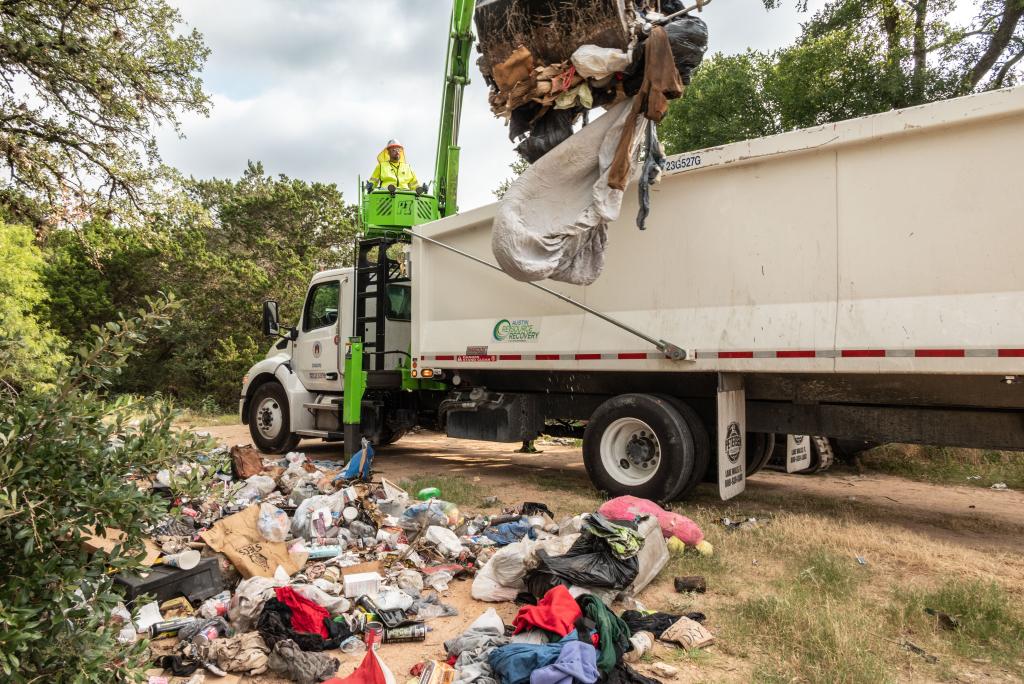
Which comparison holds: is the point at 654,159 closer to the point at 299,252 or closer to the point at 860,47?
the point at 860,47

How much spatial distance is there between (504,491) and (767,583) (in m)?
2.96

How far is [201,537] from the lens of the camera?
381cm

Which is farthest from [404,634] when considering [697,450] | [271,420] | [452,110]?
[452,110]

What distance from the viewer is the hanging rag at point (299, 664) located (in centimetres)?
262

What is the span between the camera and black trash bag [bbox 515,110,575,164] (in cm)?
461

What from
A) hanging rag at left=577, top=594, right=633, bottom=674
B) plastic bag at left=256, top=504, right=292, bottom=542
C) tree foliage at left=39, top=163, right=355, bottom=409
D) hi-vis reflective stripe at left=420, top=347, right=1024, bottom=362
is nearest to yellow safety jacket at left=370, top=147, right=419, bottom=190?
hi-vis reflective stripe at left=420, top=347, right=1024, bottom=362

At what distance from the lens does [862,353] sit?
4352mm

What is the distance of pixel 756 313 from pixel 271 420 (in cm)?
607

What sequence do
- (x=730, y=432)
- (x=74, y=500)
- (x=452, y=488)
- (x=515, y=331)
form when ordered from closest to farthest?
1. (x=74, y=500)
2. (x=730, y=432)
3. (x=452, y=488)
4. (x=515, y=331)

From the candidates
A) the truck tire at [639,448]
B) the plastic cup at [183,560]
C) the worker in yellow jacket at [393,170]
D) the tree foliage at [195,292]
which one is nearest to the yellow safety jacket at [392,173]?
the worker in yellow jacket at [393,170]

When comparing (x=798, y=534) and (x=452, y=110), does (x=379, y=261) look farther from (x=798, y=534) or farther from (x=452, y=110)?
(x=798, y=534)

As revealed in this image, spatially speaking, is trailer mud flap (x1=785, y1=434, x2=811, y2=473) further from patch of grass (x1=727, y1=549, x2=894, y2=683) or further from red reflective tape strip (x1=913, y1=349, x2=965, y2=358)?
patch of grass (x1=727, y1=549, x2=894, y2=683)

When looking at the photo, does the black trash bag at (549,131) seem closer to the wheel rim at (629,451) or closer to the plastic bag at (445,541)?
the wheel rim at (629,451)

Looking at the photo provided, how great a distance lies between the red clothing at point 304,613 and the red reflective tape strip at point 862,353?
11.2 feet
